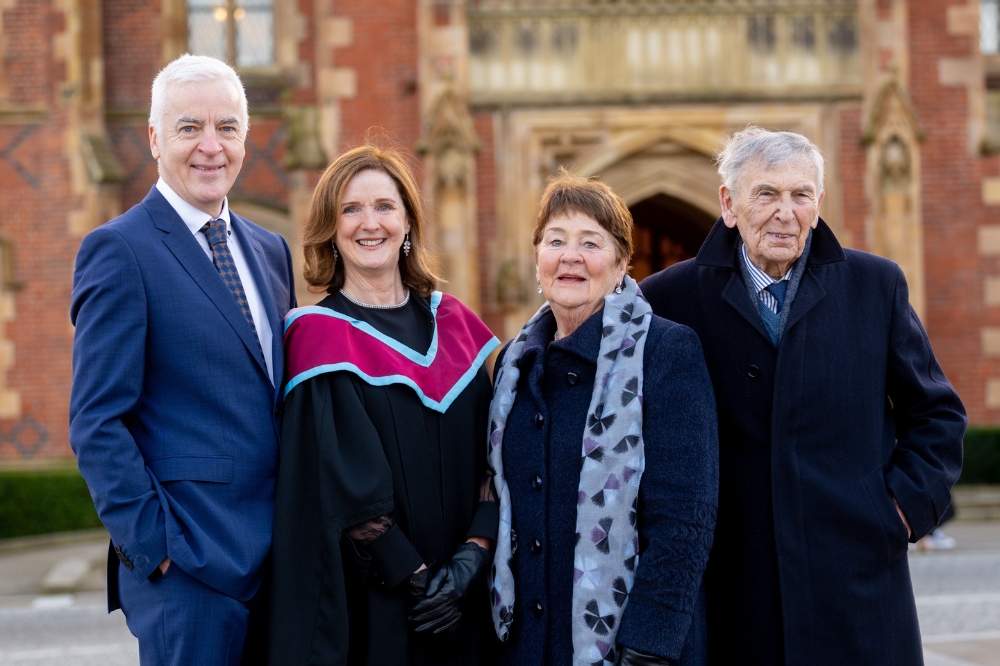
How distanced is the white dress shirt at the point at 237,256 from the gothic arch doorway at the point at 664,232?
31.6 feet

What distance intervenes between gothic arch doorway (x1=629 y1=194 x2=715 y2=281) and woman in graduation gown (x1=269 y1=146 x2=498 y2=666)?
9.58 m

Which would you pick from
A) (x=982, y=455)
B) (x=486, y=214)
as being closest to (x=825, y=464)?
(x=486, y=214)

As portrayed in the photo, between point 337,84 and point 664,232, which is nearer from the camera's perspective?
point 337,84

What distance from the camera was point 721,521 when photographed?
309cm

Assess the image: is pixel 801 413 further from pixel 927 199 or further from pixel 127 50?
pixel 127 50

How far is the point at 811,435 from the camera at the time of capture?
2996mm

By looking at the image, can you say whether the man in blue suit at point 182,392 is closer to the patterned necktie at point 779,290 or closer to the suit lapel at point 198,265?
the suit lapel at point 198,265

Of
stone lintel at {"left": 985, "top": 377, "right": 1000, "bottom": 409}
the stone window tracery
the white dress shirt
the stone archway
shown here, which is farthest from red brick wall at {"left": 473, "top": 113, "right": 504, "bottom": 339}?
the white dress shirt

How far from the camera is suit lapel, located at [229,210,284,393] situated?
308 cm

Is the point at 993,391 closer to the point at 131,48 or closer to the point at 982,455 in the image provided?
the point at 982,455

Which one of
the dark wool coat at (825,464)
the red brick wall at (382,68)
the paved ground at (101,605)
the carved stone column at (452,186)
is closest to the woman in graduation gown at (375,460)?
the dark wool coat at (825,464)

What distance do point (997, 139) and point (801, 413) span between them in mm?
10697

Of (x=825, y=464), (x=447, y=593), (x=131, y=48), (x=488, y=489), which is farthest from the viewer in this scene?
(x=131, y=48)

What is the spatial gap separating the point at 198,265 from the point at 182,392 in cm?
38
